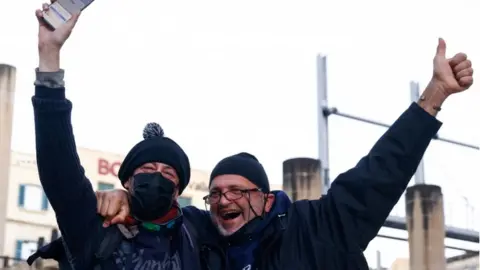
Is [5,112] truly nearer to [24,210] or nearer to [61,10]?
[24,210]

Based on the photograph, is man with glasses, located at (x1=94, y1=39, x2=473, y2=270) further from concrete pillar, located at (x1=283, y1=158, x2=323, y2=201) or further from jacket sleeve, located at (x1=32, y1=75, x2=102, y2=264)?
concrete pillar, located at (x1=283, y1=158, x2=323, y2=201)

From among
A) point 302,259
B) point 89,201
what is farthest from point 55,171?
point 302,259

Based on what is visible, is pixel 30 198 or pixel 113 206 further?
pixel 30 198

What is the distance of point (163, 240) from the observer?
3.96 meters

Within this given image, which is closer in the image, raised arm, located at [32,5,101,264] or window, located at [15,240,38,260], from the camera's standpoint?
raised arm, located at [32,5,101,264]

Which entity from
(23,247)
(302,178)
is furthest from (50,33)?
(23,247)

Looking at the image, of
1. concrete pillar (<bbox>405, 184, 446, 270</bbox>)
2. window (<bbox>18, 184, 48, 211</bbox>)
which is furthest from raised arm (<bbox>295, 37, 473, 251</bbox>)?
window (<bbox>18, 184, 48, 211</bbox>)

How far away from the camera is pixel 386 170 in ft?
13.4

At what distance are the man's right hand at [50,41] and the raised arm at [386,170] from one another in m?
1.35

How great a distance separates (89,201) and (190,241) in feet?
1.61

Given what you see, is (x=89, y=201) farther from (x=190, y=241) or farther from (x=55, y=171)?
(x=190, y=241)

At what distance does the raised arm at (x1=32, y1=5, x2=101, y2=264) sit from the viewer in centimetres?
376

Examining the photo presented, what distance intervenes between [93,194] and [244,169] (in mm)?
725

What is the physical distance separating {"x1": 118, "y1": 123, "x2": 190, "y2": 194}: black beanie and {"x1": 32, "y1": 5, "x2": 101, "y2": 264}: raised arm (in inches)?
9.8
